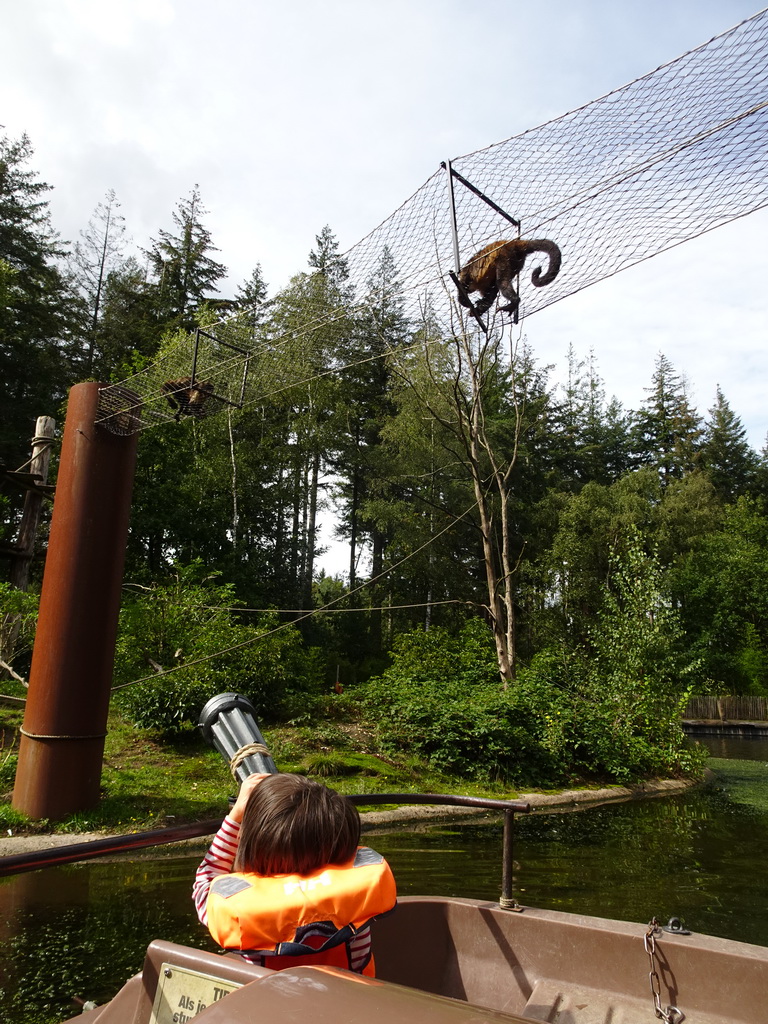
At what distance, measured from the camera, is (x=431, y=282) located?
5.61 m

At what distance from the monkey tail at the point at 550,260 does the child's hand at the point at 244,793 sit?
4234mm

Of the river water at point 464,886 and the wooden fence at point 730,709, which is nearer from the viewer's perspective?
the river water at point 464,886

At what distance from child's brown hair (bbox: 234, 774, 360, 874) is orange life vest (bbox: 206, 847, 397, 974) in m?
0.03

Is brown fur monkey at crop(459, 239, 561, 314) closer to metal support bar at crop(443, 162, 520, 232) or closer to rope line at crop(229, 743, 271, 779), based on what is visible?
metal support bar at crop(443, 162, 520, 232)

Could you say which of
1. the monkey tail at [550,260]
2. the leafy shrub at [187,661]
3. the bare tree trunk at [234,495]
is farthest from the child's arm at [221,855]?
the bare tree trunk at [234,495]

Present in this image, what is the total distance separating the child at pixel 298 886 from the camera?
141 centimetres

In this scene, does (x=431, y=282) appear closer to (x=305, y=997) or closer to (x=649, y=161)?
(x=649, y=161)

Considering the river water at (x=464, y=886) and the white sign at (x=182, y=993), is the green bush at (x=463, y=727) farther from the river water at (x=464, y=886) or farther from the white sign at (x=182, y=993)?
the white sign at (x=182, y=993)

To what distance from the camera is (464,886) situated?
5953 millimetres

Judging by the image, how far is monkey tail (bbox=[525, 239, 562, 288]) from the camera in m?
5.09

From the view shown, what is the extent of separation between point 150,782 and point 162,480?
15.4 m

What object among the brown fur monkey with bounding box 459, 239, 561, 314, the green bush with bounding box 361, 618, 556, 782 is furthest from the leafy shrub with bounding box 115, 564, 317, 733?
the brown fur monkey with bounding box 459, 239, 561, 314

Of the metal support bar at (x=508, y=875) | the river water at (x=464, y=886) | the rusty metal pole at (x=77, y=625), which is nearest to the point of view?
the metal support bar at (x=508, y=875)

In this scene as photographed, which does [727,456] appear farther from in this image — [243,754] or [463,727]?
→ [243,754]
